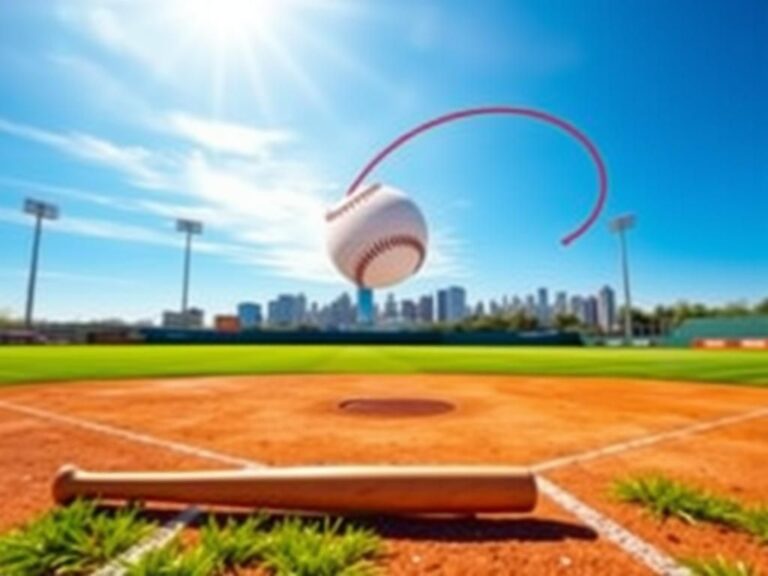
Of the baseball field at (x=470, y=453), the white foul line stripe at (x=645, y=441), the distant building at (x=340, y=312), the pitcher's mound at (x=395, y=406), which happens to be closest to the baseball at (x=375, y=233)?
the baseball field at (x=470, y=453)

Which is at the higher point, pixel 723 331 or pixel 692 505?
pixel 723 331

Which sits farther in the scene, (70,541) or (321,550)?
(70,541)

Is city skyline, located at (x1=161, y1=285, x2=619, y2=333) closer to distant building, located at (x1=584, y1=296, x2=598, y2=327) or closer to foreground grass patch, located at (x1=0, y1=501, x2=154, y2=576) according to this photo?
distant building, located at (x1=584, y1=296, x2=598, y2=327)

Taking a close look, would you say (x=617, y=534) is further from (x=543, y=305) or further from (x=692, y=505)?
(x=543, y=305)

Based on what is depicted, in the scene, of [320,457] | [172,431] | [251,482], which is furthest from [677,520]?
[172,431]

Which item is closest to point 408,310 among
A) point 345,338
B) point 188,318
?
point 188,318

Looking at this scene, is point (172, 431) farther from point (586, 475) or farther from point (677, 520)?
point (677, 520)

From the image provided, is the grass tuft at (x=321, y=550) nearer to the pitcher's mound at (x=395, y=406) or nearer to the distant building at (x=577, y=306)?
the pitcher's mound at (x=395, y=406)
